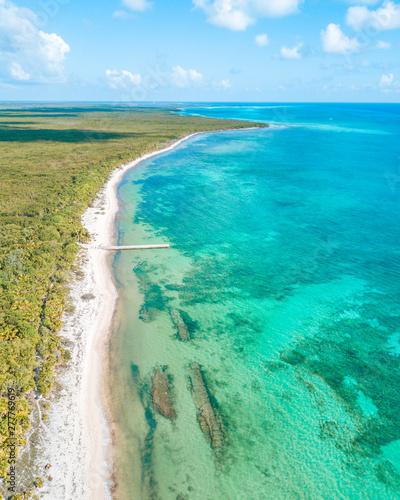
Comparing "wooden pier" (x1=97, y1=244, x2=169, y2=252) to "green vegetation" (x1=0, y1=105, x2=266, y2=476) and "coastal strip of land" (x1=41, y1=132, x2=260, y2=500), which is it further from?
"coastal strip of land" (x1=41, y1=132, x2=260, y2=500)

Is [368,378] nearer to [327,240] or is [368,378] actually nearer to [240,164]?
[327,240]

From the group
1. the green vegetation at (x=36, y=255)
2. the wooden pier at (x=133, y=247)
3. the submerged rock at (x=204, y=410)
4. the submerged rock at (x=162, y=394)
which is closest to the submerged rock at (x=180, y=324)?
the submerged rock at (x=204, y=410)

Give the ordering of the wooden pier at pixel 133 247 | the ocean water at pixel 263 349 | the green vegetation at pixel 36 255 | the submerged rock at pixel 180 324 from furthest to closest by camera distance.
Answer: the wooden pier at pixel 133 247 < the submerged rock at pixel 180 324 < the green vegetation at pixel 36 255 < the ocean water at pixel 263 349

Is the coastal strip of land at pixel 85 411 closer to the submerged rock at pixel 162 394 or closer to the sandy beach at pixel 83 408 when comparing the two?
the sandy beach at pixel 83 408

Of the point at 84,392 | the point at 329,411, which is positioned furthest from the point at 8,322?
the point at 329,411

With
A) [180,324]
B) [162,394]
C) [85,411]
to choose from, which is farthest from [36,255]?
[162,394]

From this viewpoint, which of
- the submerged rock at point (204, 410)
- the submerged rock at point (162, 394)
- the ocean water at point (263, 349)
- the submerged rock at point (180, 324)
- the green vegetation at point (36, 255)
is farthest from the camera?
the submerged rock at point (180, 324)

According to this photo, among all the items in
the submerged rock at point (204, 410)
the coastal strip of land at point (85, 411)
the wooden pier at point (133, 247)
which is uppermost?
the wooden pier at point (133, 247)
